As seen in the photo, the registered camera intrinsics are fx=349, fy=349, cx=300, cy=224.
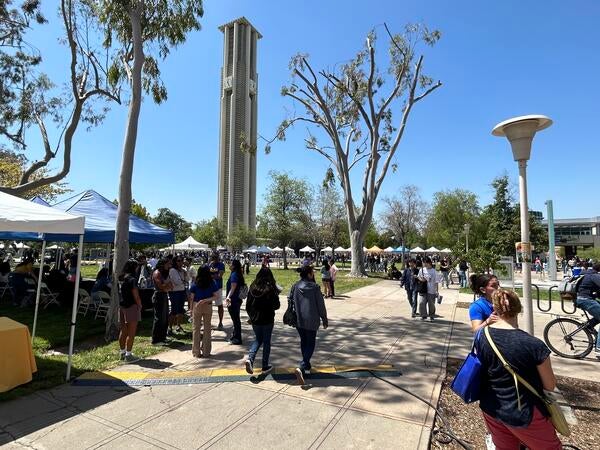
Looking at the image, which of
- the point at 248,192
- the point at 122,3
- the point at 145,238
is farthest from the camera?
the point at 248,192

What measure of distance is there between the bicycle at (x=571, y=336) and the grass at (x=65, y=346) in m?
7.06

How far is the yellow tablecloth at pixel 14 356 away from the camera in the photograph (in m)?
4.48

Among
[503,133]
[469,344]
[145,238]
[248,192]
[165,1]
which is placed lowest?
[469,344]

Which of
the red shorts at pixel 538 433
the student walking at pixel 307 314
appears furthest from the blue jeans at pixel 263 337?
the red shorts at pixel 538 433

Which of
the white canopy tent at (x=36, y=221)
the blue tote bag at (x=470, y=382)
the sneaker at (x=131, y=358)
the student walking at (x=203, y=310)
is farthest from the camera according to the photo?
the student walking at (x=203, y=310)

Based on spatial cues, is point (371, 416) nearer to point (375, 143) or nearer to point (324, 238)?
point (375, 143)

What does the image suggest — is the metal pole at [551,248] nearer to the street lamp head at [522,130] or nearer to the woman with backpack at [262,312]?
the street lamp head at [522,130]

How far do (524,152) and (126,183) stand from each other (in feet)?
24.8

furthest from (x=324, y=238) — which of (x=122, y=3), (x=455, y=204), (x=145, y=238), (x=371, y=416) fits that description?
(x=371, y=416)

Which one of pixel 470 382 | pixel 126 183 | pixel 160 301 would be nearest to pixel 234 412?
pixel 470 382

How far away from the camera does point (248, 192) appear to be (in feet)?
292

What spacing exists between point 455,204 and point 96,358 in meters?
49.6

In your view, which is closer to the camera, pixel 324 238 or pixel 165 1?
pixel 165 1

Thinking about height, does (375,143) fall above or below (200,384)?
above
